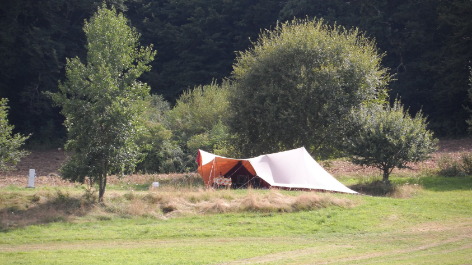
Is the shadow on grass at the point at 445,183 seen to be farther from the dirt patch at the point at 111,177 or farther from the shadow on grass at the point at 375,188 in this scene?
the shadow on grass at the point at 375,188

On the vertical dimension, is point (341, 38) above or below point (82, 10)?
below

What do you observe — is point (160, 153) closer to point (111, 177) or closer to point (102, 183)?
point (111, 177)

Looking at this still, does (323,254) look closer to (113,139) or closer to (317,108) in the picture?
(113,139)

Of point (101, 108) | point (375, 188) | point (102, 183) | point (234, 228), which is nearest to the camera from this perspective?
point (234, 228)

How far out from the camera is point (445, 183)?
74.5ft

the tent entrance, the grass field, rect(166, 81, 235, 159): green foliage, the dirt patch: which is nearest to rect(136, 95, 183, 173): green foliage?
rect(166, 81, 235, 159): green foliage

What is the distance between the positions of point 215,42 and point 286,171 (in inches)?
1432

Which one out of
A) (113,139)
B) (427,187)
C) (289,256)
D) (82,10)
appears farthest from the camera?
(82,10)

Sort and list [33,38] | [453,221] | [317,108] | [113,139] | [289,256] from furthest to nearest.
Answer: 1. [33,38]
2. [317,108]
3. [113,139]
4. [453,221]
5. [289,256]

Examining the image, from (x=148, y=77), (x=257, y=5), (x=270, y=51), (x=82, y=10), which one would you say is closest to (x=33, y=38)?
(x=82, y=10)

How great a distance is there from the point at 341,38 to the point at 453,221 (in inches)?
534

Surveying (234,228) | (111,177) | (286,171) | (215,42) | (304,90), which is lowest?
(234,228)

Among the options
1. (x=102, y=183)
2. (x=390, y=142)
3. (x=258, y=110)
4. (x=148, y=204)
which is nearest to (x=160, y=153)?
(x=258, y=110)

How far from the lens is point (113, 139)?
57.2 feet
